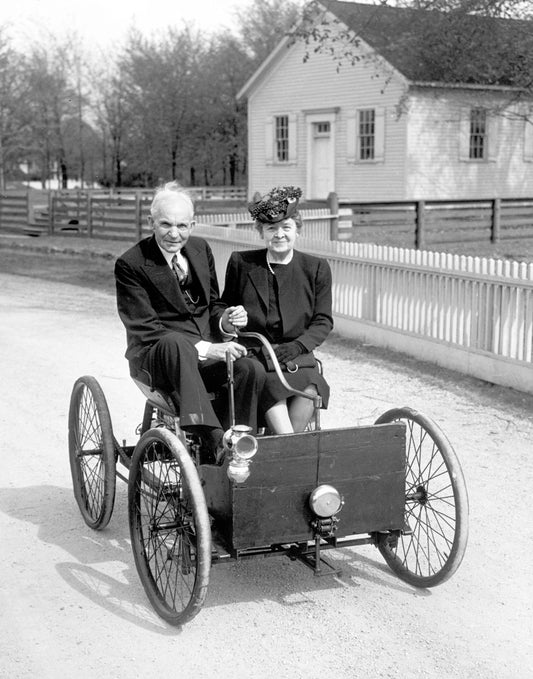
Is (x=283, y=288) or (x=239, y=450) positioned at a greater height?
(x=283, y=288)

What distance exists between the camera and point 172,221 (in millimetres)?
4949

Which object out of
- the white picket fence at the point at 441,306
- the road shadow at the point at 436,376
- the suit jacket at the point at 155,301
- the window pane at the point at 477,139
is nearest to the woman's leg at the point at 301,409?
the suit jacket at the point at 155,301

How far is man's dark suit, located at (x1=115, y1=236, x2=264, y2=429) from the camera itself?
14.8ft

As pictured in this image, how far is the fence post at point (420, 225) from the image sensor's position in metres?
20.6

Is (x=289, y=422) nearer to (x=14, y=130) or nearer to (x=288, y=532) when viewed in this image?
(x=288, y=532)

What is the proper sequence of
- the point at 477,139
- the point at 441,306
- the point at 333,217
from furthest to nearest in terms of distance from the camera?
the point at 477,139
the point at 333,217
the point at 441,306

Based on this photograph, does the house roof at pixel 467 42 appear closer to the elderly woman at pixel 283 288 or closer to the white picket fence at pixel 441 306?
the white picket fence at pixel 441 306

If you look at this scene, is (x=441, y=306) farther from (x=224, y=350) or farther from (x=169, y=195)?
(x=224, y=350)

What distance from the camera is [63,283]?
16.9 meters

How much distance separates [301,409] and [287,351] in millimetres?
301

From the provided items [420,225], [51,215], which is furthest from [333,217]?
[51,215]

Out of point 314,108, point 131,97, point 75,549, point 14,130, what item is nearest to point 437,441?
point 75,549

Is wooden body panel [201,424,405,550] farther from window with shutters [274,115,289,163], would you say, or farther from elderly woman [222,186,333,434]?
window with shutters [274,115,289,163]

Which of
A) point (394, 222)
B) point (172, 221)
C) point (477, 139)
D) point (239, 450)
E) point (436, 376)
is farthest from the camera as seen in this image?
point (477, 139)
